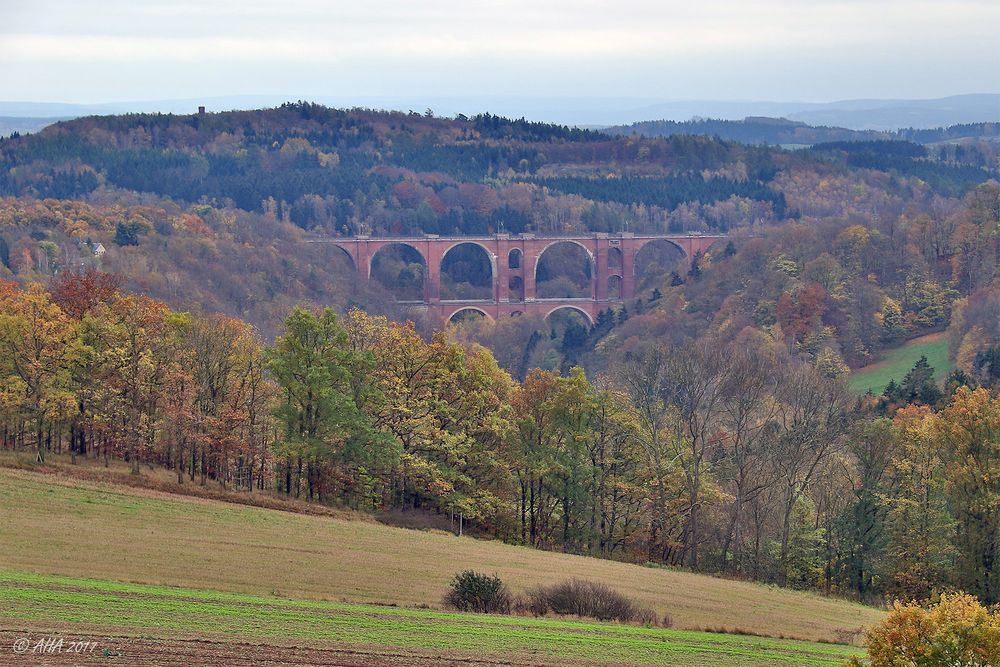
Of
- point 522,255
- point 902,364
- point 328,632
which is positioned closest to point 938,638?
point 328,632

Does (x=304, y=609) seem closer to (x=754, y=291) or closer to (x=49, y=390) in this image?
(x=49, y=390)

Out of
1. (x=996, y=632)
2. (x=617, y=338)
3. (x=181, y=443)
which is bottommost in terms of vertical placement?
(x=617, y=338)

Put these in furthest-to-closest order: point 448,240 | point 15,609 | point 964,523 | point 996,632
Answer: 1. point 448,240
2. point 964,523
3. point 15,609
4. point 996,632

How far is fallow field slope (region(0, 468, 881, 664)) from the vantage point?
31.3 metres

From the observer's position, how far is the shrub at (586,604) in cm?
3444

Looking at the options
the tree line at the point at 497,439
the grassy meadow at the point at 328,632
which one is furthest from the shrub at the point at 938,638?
the tree line at the point at 497,439

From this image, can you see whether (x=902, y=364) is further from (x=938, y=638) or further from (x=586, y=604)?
(x=938, y=638)

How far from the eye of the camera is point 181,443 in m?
50.1

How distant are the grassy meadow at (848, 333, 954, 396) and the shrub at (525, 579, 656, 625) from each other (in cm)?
5440


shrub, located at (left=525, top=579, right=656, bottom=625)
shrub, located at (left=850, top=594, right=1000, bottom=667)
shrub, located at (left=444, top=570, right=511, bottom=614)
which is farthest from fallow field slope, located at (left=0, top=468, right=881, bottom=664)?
shrub, located at (left=850, top=594, right=1000, bottom=667)

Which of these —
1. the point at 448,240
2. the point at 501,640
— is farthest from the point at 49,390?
the point at 448,240

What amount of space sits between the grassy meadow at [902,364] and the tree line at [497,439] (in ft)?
117

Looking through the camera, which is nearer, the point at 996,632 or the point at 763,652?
the point at 996,632

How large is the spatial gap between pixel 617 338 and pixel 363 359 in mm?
68500
